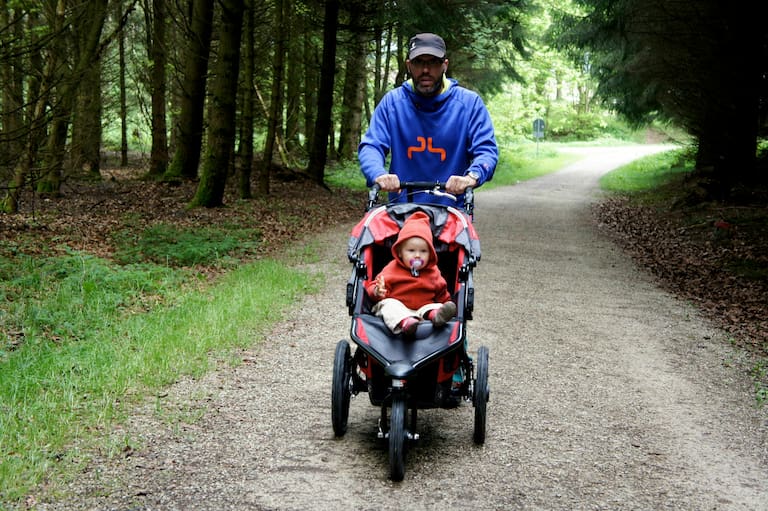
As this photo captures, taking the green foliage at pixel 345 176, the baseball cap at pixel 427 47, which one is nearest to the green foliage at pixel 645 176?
the green foliage at pixel 345 176

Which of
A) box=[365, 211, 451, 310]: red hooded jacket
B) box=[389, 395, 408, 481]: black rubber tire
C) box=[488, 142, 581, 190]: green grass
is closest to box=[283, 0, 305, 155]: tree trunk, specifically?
box=[488, 142, 581, 190]: green grass

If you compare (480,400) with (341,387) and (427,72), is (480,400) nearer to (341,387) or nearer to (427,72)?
(341,387)

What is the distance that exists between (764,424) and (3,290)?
7.48 m

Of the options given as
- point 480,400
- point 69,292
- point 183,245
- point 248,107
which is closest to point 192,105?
point 248,107

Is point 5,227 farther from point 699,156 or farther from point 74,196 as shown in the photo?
point 699,156

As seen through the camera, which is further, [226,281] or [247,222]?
[247,222]

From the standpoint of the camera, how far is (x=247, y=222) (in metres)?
14.1

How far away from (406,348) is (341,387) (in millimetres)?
536

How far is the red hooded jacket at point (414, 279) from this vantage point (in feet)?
14.4

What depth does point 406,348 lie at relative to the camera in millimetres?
4176

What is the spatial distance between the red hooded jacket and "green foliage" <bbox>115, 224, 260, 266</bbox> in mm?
6448

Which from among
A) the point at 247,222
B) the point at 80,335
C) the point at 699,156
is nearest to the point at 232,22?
the point at 247,222

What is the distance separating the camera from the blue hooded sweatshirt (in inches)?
194

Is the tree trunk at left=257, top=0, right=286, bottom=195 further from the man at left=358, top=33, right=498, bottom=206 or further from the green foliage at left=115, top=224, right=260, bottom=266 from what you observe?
the man at left=358, top=33, right=498, bottom=206
